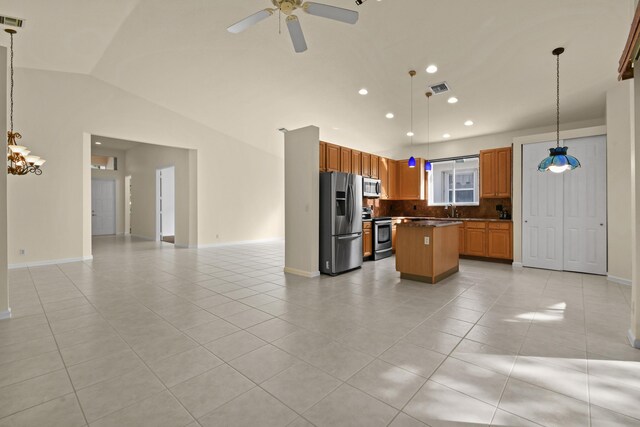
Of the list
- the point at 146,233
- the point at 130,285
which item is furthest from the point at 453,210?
the point at 146,233

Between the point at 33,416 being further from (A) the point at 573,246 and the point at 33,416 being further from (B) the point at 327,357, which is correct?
(A) the point at 573,246

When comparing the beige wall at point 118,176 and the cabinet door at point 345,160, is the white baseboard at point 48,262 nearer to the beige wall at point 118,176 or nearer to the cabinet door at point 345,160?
the cabinet door at point 345,160

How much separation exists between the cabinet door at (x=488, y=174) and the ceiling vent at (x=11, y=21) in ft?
27.5

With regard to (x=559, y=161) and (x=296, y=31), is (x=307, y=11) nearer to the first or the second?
(x=296, y=31)

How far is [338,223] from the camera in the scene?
16.5ft

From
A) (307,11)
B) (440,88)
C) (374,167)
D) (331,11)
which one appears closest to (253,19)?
(307,11)

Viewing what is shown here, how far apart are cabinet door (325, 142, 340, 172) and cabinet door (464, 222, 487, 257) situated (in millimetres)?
3316

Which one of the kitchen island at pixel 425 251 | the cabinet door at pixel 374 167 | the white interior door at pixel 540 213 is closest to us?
the kitchen island at pixel 425 251

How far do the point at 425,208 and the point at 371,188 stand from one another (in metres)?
1.96

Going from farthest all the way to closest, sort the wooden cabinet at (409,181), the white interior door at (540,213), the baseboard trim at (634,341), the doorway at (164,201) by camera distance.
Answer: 1. the doorway at (164,201)
2. the wooden cabinet at (409,181)
3. the white interior door at (540,213)
4. the baseboard trim at (634,341)

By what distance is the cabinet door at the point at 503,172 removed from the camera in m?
6.21

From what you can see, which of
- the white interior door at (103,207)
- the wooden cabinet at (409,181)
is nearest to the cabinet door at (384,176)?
the wooden cabinet at (409,181)

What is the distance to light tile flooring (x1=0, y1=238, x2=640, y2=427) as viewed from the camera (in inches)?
64.2

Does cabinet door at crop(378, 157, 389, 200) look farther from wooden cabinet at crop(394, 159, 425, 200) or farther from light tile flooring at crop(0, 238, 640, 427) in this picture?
light tile flooring at crop(0, 238, 640, 427)
